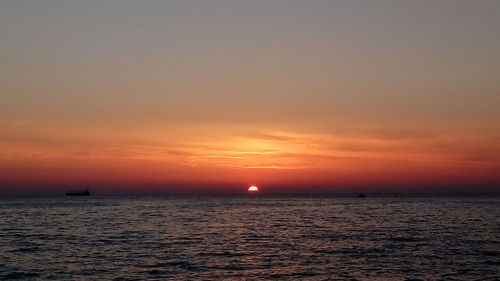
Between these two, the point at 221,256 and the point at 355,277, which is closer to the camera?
the point at 355,277

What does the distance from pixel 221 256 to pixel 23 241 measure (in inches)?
928

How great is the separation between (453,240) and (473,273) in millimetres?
20114

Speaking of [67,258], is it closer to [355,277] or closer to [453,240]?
[355,277]

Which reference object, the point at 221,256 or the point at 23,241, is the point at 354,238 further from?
the point at 23,241

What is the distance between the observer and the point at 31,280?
107ft

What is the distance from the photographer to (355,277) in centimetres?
3297

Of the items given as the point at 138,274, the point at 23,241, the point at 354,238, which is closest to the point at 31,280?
the point at 138,274

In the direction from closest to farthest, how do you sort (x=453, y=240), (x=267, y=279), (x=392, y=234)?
(x=267, y=279)
(x=453, y=240)
(x=392, y=234)

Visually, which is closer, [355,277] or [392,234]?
[355,277]

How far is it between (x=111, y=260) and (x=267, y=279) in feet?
45.4

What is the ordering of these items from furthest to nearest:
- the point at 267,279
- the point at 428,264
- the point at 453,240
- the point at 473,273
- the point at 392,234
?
the point at 392,234 → the point at 453,240 → the point at 428,264 → the point at 473,273 → the point at 267,279

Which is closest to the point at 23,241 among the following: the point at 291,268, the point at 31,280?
the point at 31,280

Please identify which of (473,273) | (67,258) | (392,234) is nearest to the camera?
(473,273)

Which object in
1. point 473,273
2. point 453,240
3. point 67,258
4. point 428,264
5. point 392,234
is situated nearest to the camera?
point 473,273
